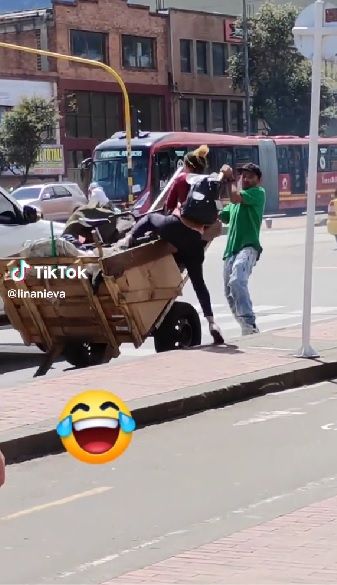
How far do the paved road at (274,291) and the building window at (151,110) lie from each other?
32.0 metres

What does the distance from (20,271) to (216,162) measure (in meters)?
39.6

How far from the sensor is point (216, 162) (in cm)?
5044

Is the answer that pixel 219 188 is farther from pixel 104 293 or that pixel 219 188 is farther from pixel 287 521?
pixel 287 521

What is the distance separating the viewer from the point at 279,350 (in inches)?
461

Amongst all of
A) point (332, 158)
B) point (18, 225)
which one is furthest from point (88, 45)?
point (18, 225)

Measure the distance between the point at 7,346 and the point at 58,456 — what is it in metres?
6.37

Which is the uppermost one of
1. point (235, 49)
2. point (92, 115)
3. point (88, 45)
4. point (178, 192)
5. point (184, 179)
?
point (88, 45)

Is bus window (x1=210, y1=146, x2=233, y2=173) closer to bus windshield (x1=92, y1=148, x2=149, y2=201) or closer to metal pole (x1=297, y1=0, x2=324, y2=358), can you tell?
bus windshield (x1=92, y1=148, x2=149, y2=201)

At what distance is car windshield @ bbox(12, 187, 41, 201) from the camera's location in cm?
4364

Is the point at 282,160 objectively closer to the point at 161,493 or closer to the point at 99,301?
the point at 99,301

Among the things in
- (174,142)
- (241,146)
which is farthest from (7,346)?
(241,146)

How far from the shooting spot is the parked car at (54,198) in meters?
42.9

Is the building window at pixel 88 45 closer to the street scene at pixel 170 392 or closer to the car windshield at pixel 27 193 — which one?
the car windshield at pixel 27 193

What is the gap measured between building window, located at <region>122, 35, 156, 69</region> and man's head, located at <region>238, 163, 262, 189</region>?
51584mm
